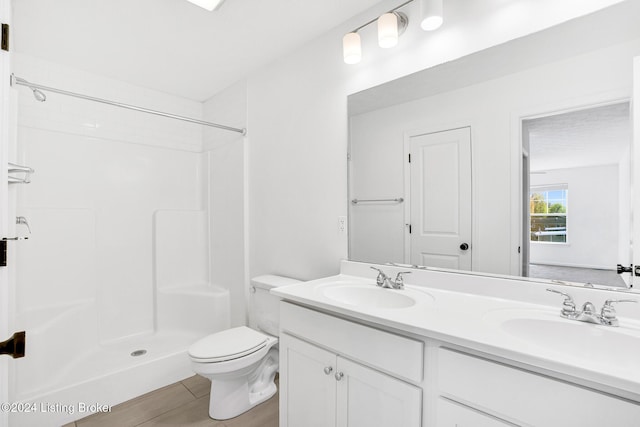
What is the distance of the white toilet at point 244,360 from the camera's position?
1.72m

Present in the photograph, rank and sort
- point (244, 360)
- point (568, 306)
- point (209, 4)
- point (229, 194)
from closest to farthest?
point (568, 306) < point (209, 4) < point (244, 360) < point (229, 194)

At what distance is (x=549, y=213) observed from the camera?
1.21m

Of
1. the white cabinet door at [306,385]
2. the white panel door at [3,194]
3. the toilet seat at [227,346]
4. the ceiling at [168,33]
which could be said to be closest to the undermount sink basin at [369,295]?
the white cabinet door at [306,385]

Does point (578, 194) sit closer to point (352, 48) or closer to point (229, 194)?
point (352, 48)

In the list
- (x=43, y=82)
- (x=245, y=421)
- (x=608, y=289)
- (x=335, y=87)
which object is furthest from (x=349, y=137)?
(x=43, y=82)

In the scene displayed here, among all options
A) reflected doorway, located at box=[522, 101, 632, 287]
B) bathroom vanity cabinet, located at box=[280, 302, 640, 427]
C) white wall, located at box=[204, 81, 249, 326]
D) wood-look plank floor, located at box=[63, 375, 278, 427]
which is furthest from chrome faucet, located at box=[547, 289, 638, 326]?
white wall, located at box=[204, 81, 249, 326]

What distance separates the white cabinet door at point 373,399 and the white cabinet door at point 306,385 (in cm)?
5

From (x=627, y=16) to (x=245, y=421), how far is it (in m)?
2.49

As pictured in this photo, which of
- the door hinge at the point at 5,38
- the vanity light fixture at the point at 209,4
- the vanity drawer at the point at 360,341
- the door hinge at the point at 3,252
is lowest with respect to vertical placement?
the vanity drawer at the point at 360,341

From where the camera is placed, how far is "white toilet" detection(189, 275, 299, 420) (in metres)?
1.72

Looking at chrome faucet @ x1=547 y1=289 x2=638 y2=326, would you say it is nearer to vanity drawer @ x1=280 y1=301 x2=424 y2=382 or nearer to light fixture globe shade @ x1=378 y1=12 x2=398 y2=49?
vanity drawer @ x1=280 y1=301 x2=424 y2=382

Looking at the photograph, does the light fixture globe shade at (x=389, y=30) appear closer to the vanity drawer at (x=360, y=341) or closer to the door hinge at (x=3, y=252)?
the vanity drawer at (x=360, y=341)

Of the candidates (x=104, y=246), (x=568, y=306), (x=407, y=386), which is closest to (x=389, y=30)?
(x=568, y=306)

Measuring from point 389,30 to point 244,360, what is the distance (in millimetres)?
1895
